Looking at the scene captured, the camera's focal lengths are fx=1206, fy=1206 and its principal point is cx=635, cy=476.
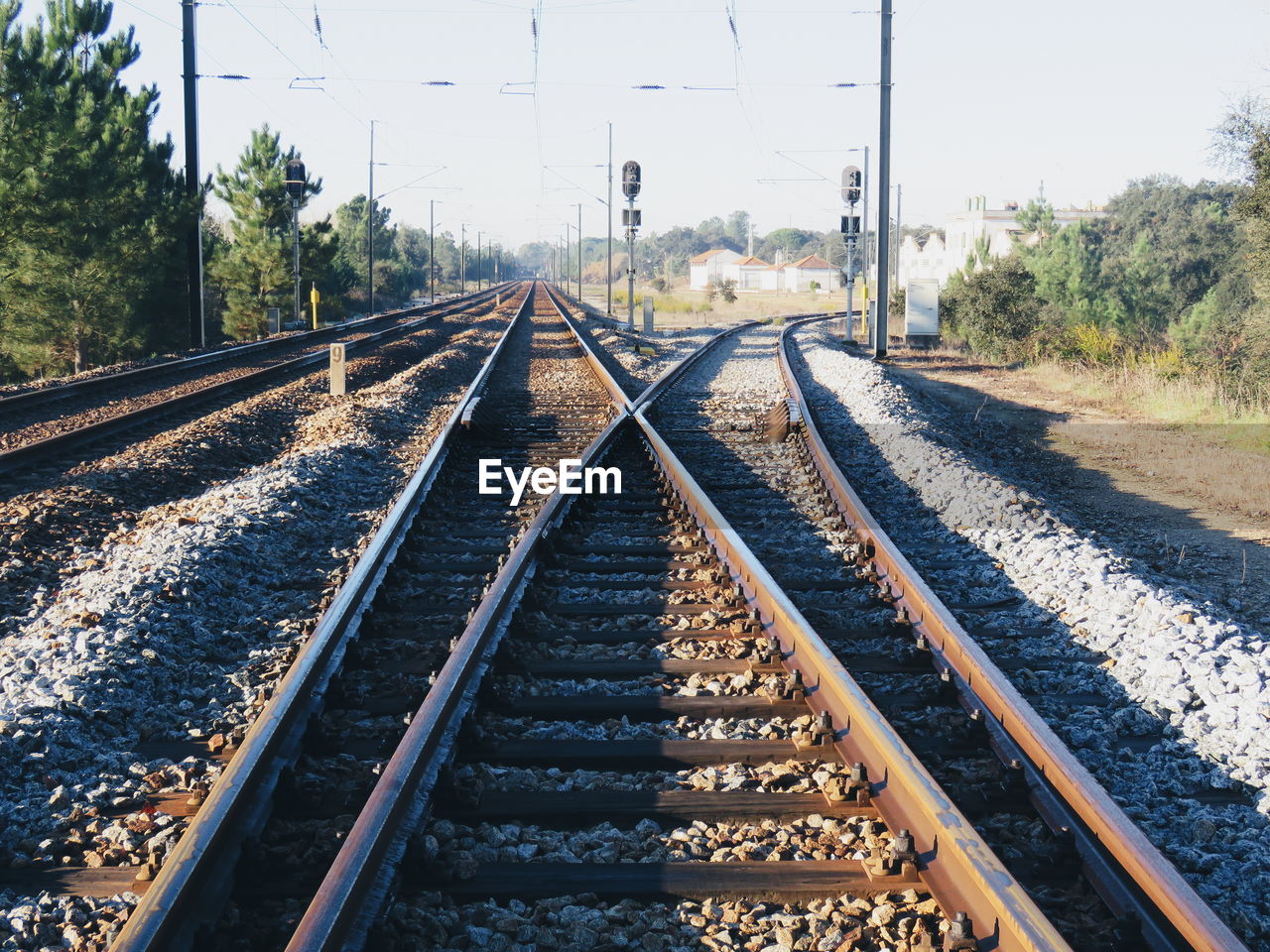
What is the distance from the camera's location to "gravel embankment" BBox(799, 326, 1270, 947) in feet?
12.1

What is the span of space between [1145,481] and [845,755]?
905 centimetres

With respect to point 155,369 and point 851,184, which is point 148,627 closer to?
point 155,369

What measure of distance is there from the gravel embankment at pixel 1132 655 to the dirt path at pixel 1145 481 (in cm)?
64

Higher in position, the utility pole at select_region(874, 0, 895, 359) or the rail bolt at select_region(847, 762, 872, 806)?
the utility pole at select_region(874, 0, 895, 359)

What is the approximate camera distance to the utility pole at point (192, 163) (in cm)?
2778

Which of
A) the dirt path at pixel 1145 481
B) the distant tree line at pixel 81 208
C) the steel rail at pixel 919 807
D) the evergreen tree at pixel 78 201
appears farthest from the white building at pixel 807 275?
the steel rail at pixel 919 807

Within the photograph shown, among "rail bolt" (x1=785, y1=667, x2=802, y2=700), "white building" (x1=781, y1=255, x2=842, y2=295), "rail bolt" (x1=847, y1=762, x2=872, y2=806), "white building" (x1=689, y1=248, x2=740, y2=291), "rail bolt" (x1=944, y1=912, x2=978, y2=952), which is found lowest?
"rail bolt" (x1=944, y1=912, x2=978, y2=952)

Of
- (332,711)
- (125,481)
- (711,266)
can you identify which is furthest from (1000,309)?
(711,266)

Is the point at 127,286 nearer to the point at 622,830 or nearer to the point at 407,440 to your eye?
the point at 407,440

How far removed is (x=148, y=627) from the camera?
5.43 metres

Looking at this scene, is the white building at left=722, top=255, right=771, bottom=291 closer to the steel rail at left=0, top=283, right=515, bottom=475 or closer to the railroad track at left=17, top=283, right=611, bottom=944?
the steel rail at left=0, top=283, right=515, bottom=475

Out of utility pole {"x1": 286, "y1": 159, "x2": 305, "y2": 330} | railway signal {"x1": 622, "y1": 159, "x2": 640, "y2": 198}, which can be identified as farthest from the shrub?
utility pole {"x1": 286, "y1": 159, "x2": 305, "y2": 330}

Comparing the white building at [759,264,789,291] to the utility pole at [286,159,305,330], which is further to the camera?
the white building at [759,264,789,291]

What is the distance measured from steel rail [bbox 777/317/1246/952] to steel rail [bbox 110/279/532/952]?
2.32 m
